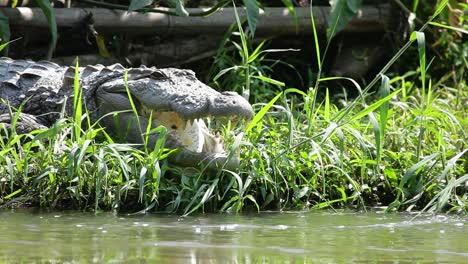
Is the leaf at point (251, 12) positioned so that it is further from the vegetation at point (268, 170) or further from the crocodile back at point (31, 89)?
the crocodile back at point (31, 89)

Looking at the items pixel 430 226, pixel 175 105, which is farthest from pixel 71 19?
pixel 430 226

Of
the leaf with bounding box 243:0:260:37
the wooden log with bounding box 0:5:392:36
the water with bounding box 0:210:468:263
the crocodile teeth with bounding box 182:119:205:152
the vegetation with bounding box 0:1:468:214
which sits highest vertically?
the wooden log with bounding box 0:5:392:36

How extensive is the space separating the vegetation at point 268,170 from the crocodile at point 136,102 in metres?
0.12

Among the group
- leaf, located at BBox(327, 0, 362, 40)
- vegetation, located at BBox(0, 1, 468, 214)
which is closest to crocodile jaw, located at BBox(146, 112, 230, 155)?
vegetation, located at BBox(0, 1, 468, 214)

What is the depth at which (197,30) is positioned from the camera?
7590 millimetres

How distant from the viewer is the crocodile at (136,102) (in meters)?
5.16

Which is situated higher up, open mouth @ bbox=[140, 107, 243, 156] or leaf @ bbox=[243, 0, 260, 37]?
leaf @ bbox=[243, 0, 260, 37]

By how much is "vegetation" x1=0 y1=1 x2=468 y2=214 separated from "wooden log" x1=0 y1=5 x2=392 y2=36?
61.5 inches

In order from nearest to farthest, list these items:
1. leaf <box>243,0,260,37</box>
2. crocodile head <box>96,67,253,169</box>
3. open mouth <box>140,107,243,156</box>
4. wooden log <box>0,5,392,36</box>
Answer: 1. crocodile head <box>96,67,253,169</box>
2. open mouth <box>140,107,243,156</box>
3. leaf <box>243,0,260,37</box>
4. wooden log <box>0,5,392,36</box>

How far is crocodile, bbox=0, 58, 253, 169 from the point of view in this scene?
5164 mm

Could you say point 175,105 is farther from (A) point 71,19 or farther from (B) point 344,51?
(B) point 344,51

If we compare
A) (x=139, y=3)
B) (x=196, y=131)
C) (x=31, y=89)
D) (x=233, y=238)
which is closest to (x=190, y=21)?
(x=139, y=3)

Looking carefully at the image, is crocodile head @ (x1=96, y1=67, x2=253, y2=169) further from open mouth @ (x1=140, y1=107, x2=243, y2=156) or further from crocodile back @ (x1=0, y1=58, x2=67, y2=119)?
crocodile back @ (x1=0, y1=58, x2=67, y2=119)

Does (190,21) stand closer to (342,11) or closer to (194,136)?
(342,11)
